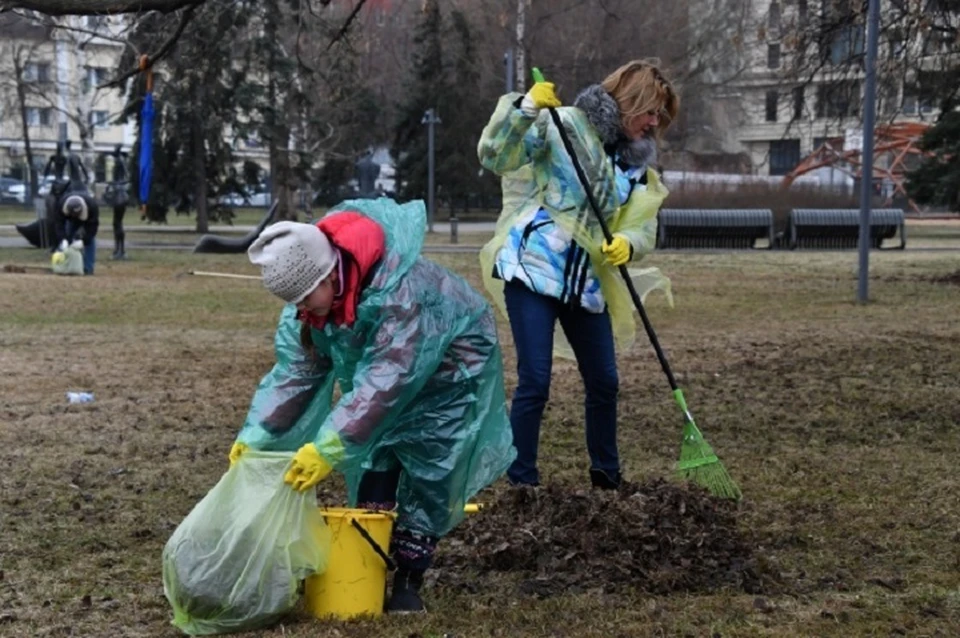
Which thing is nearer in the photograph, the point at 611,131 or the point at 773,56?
the point at 611,131

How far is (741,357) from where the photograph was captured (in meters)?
10.2

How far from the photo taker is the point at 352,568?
3.99 meters

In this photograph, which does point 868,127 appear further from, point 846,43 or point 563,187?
point 563,187

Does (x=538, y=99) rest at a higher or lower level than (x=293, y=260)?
higher

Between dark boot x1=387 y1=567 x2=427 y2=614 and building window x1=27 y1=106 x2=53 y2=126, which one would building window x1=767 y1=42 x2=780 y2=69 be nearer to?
dark boot x1=387 y1=567 x2=427 y2=614

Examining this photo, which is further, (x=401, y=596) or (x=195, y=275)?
(x=195, y=275)

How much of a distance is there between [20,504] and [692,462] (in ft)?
8.68

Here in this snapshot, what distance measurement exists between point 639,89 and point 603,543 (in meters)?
1.71

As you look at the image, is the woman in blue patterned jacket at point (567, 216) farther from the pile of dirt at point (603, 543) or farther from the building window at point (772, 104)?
the building window at point (772, 104)

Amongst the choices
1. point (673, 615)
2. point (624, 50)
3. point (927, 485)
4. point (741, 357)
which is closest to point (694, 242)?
point (624, 50)

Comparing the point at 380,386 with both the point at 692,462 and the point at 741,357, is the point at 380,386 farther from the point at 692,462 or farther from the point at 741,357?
the point at 741,357

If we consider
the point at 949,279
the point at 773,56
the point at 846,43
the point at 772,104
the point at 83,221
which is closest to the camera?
the point at 846,43

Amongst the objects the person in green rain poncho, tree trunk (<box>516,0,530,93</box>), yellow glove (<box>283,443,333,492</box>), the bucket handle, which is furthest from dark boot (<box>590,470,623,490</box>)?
tree trunk (<box>516,0,530,93</box>)

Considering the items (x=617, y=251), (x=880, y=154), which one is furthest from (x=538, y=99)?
(x=880, y=154)
